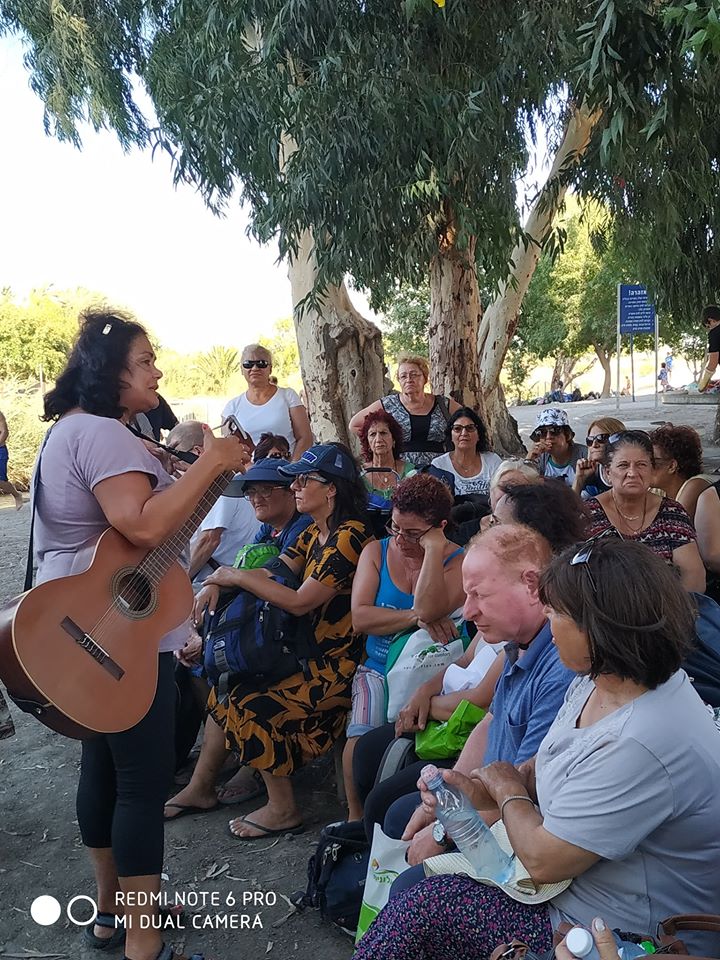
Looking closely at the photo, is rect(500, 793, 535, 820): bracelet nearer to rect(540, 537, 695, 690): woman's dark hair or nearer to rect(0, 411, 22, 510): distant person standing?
rect(540, 537, 695, 690): woman's dark hair

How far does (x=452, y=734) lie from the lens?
2.80 meters

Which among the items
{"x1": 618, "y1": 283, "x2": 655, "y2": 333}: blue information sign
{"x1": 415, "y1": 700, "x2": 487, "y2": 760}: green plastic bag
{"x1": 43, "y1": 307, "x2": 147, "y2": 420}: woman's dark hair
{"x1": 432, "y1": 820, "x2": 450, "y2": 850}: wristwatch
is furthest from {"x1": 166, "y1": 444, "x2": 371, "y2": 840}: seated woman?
{"x1": 618, "y1": 283, "x2": 655, "y2": 333}: blue information sign

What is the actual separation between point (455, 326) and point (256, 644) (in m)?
7.29

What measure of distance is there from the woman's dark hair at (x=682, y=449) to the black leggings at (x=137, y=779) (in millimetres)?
2899

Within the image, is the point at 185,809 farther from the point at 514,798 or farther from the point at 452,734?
the point at 514,798

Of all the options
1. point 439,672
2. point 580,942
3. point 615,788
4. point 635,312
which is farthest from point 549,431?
point 635,312

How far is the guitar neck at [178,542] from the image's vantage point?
2590mm

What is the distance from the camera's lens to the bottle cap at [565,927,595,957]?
1.50 metres

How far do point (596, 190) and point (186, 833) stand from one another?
725 cm

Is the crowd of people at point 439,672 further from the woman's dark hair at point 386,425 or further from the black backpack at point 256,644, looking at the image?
the woman's dark hair at point 386,425

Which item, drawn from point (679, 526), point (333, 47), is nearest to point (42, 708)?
point (679, 526)

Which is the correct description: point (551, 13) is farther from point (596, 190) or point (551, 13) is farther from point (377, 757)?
point (377, 757)

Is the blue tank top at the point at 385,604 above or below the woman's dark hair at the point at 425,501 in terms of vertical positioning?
below

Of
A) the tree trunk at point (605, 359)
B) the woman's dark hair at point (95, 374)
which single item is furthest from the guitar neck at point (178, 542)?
the tree trunk at point (605, 359)
